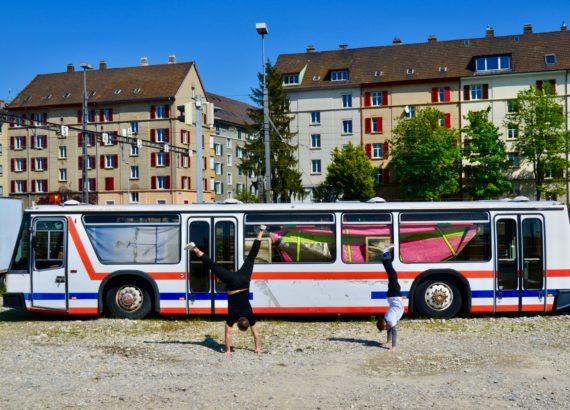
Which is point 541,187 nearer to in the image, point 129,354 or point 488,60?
point 488,60

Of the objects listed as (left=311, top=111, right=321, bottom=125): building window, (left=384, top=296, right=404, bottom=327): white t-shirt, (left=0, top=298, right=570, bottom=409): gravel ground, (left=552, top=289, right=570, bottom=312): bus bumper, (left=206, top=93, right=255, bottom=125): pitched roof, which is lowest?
(left=0, top=298, right=570, bottom=409): gravel ground

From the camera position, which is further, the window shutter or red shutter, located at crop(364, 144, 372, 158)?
red shutter, located at crop(364, 144, 372, 158)

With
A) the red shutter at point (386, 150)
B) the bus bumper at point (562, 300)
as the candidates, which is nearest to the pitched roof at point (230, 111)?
the red shutter at point (386, 150)

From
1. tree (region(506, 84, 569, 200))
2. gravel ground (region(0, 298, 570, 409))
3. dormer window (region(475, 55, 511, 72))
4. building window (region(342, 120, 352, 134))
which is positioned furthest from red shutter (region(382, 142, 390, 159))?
gravel ground (region(0, 298, 570, 409))

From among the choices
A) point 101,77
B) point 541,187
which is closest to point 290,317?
point 541,187

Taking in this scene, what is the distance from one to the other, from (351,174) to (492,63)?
61.9 ft

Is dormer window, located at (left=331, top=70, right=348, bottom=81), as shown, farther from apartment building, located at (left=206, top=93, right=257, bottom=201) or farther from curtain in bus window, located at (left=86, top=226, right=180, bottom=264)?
curtain in bus window, located at (left=86, top=226, right=180, bottom=264)

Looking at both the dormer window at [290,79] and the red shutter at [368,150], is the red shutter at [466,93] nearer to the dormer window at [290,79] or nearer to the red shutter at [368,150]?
the red shutter at [368,150]

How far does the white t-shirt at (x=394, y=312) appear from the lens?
12414 millimetres

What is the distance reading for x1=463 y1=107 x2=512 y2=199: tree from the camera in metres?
68.1

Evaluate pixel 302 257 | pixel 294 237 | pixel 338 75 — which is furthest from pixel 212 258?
pixel 338 75

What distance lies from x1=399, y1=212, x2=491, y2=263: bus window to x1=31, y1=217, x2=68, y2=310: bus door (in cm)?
754

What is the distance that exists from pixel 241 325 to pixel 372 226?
17.3 ft

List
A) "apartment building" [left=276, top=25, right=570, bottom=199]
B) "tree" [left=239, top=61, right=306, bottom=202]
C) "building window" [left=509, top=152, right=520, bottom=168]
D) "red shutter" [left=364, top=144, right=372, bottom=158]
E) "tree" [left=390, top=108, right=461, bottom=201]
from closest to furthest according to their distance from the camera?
Answer: "tree" [left=239, top=61, right=306, bottom=202]
"tree" [left=390, top=108, right=461, bottom=201]
"building window" [left=509, top=152, right=520, bottom=168]
"apartment building" [left=276, top=25, right=570, bottom=199]
"red shutter" [left=364, top=144, right=372, bottom=158]
